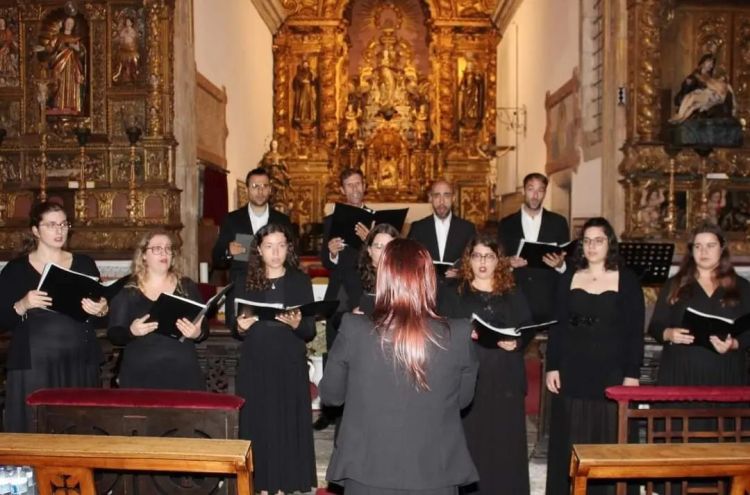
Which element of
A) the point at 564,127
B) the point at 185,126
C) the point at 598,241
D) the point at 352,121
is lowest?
the point at 598,241

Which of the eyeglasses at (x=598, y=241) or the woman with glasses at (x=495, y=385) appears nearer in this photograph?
the woman with glasses at (x=495, y=385)

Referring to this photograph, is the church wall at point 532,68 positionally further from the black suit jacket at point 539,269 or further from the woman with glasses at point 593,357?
the woman with glasses at point 593,357

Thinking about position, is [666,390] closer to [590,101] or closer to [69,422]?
[69,422]

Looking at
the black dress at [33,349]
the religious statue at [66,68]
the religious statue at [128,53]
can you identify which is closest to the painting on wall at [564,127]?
the religious statue at [128,53]

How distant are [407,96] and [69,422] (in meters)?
15.1

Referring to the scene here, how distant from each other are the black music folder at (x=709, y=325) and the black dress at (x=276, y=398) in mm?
1857

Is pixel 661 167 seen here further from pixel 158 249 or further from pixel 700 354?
pixel 158 249

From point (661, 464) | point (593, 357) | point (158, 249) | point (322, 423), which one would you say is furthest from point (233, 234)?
point (661, 464)

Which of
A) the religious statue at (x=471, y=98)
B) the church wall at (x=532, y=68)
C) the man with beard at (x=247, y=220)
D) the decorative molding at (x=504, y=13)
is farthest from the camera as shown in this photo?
the religious statue at (x=471, y=98)

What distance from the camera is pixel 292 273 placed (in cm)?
415

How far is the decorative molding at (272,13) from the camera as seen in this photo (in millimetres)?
15289

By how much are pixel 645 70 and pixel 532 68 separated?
17.5 feet

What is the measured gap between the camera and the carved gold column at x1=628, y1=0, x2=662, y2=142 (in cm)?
891

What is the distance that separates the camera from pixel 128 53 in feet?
31.6
